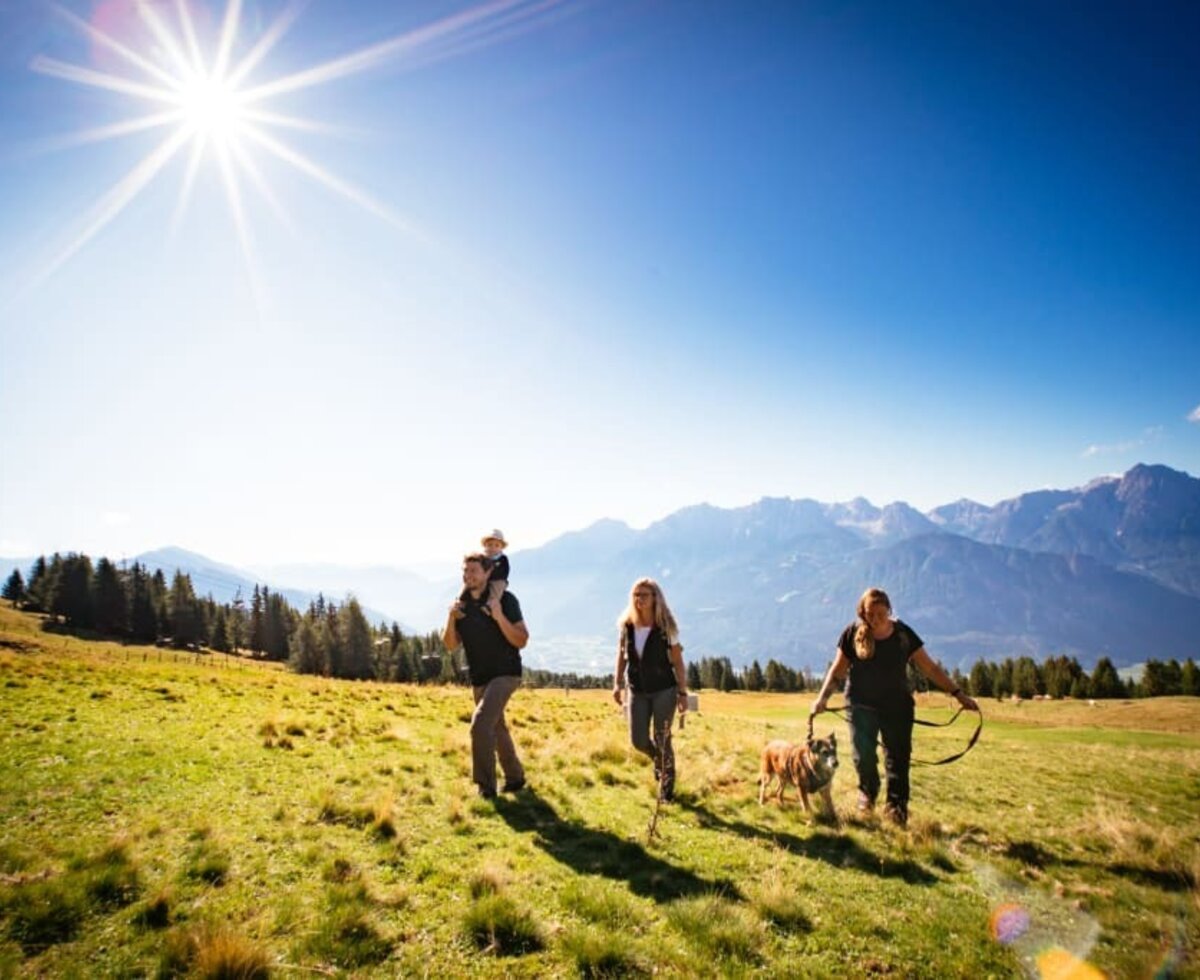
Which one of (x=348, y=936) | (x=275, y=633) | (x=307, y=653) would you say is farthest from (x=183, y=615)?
(x=348, y=936)

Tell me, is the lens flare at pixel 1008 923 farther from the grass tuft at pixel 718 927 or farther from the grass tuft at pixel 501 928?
the grass tuft at pixel 501 928

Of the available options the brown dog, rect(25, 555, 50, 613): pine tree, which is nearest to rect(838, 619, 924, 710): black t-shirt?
the brown dog

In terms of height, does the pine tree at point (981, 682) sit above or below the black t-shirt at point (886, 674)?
below

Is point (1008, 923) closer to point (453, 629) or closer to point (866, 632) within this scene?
point (866, 632)

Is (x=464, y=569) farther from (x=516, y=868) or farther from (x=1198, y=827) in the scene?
(x=1198, y=827)

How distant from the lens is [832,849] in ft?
20.7

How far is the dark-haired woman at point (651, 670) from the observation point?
8172mm

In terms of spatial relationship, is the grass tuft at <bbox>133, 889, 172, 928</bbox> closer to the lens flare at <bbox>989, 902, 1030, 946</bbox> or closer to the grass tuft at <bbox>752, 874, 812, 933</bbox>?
the grass tuft at <bbox>752, 874, 812, 933</bbox>

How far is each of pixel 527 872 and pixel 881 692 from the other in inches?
208

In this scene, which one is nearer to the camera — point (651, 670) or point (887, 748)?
point (887, 748)

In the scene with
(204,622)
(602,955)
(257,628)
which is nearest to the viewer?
(602,955)

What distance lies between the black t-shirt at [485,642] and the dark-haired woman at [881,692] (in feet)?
14.5

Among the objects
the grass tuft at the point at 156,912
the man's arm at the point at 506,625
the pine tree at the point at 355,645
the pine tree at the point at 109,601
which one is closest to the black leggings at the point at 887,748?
the man's arm at the point at 506,625

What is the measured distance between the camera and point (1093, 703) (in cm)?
5503
